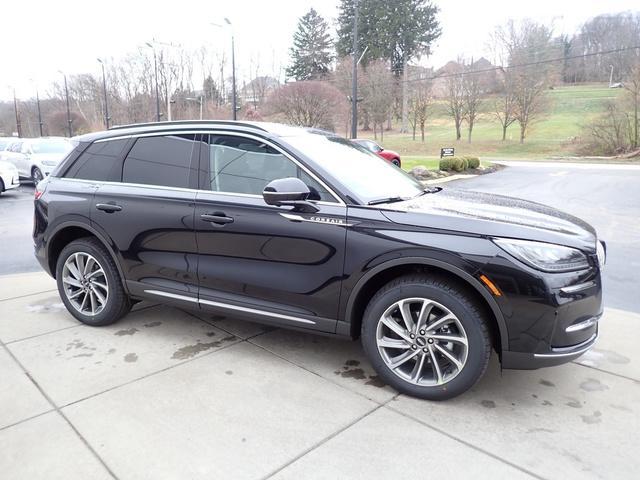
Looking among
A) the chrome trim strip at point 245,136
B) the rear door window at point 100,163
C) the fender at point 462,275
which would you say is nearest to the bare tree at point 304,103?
the rear door window at point 100,163

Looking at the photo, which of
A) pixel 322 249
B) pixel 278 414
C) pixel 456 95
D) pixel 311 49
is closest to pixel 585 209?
pixel 322 249

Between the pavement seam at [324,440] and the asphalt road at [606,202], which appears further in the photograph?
the asphalt road at [606,202]

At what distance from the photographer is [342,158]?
362cm

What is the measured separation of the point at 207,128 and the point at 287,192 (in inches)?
42.6

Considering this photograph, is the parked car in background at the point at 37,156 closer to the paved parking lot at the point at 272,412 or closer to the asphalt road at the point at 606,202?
the paved parking lot at the point at 272,412

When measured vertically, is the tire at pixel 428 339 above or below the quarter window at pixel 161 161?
below

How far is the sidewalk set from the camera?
2.42 metres

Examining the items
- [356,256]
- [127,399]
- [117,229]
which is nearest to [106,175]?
[117,229]

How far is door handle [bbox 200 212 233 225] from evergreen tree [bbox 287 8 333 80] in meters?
64.6

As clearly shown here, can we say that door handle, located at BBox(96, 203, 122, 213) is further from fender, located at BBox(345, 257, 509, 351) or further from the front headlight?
the front headlight

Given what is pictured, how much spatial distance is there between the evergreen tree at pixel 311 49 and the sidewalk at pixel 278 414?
213 feet

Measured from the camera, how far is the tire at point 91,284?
405cm

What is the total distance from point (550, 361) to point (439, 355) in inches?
24.3

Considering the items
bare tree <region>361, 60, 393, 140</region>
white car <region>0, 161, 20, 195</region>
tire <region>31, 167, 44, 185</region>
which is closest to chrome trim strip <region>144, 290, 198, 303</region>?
white car <region>0, 161, 20, 195</region>
